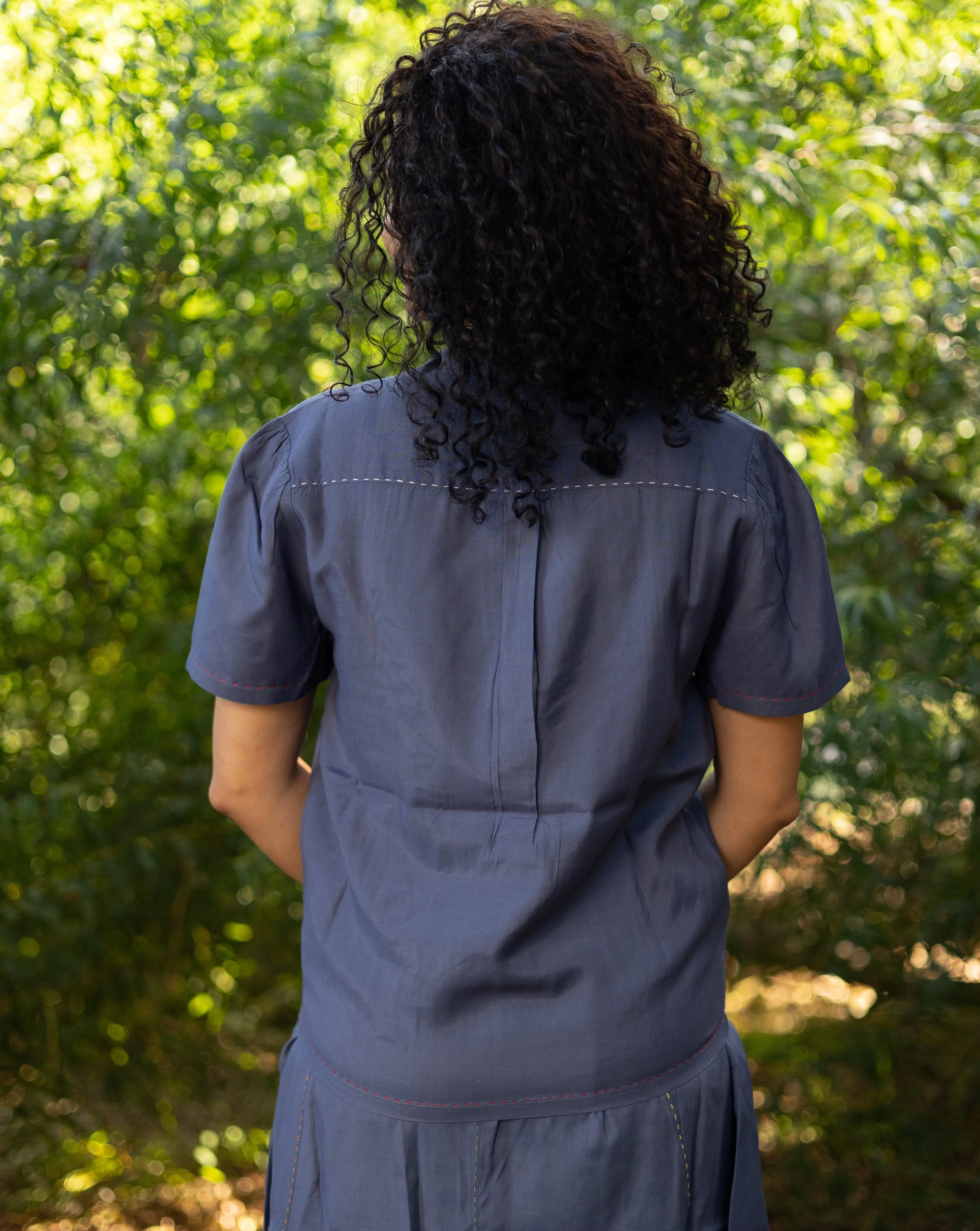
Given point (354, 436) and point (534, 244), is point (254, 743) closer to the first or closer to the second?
point (354, 436)

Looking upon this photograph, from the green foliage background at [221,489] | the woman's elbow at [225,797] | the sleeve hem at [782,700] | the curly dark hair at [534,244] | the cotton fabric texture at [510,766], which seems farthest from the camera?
the green foliage background at [221,489]

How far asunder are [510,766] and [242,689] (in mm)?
282

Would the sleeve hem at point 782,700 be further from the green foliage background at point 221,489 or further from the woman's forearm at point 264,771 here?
the green foliage background at point 221,489

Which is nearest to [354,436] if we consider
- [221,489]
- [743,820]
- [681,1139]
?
[743,820]

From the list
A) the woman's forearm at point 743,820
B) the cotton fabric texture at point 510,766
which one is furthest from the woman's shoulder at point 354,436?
the woman's forearm at point 743,820

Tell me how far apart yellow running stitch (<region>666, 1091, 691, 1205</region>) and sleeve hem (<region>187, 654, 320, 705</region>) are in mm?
512

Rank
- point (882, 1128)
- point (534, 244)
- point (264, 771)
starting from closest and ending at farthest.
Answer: point (534, 244) → point (264, 771) → point (882, 1128)

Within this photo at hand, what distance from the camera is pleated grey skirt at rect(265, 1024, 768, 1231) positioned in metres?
0.96

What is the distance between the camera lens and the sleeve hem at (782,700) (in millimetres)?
1052

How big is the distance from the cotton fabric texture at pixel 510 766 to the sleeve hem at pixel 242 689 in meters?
0.05

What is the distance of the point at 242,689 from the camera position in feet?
3.43

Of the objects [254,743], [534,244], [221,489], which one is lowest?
[221,489]

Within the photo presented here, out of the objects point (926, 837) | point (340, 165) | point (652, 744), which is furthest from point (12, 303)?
point (926, 837)

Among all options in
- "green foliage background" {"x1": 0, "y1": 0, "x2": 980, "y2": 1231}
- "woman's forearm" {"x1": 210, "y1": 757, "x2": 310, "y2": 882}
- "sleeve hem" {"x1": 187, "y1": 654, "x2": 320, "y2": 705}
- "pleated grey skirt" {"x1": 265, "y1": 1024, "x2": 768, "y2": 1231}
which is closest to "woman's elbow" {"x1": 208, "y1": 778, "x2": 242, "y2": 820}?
"woman's forearm" {"x1": 210, "y1": 757, "x2": 310, "y2": 882}
